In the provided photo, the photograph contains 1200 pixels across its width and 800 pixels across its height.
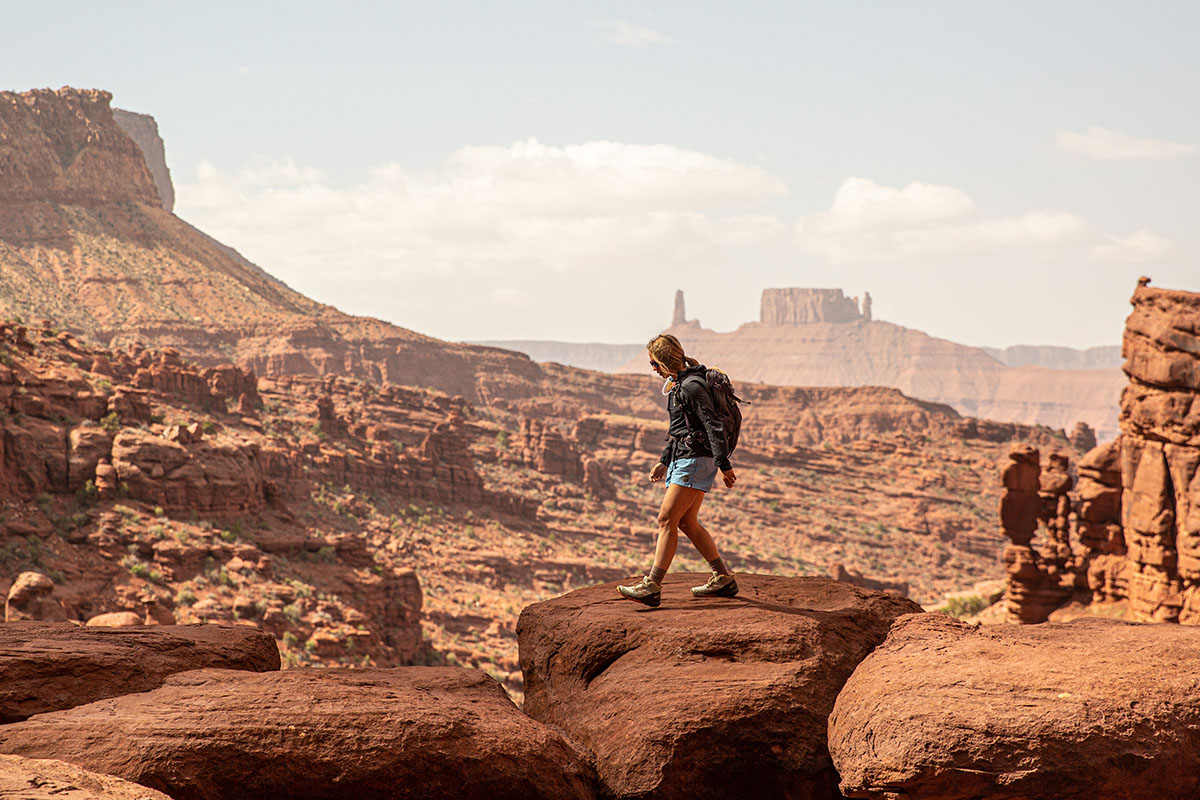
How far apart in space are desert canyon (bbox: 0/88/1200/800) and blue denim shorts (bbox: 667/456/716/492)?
103 cm

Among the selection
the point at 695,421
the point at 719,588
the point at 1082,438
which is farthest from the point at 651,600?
the point at 1082,438

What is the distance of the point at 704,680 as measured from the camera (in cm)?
725

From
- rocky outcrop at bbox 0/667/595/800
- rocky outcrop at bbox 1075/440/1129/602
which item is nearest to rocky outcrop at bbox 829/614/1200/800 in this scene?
rocky outcrop at bbox 0/667/595/800

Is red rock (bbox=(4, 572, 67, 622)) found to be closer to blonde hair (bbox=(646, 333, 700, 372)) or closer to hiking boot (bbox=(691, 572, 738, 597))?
hiking boot (bbox=(691, 572, 738, 597))

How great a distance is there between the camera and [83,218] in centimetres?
10200

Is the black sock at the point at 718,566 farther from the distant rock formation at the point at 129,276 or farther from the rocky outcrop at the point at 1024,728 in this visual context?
the distant rock formation at the point at 129,276

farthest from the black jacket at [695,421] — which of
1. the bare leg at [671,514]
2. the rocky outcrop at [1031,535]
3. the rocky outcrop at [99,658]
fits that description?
the rocky outcrop at [1031,535]

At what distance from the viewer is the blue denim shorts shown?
8430mm

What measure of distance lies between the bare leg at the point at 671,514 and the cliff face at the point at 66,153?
109024 mm

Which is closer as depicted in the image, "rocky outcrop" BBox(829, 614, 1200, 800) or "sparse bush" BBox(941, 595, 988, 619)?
"rocky outcrop" BBox(829, 614, 1200, 800)

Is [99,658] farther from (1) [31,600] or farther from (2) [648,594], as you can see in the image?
(1) [31,600]

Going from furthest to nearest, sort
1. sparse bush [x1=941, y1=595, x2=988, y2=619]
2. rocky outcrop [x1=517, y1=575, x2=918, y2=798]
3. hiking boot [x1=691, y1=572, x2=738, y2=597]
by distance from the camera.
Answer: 1. sparse bush [x1=941, y1=595, x2=988, y2=619]
2. hiking boot [x1=691, y1=572, x2=738, y2=597]
3. rocky outcrop [x1=517, y1=575, x2=918, y2=798]

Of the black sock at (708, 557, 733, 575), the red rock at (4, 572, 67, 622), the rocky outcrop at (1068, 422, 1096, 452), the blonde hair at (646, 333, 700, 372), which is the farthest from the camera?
the rocky outcrop at (1068, 422, 1096, 452)

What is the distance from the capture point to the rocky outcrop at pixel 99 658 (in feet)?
22.7
